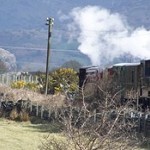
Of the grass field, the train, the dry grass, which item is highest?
the train

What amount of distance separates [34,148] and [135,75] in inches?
634

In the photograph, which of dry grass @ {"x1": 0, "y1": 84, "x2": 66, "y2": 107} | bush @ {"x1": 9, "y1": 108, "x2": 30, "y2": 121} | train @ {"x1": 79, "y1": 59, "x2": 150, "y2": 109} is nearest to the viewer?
bush @ {"x1": 9, "y1": 108, "x2": 30, "y2": 121}

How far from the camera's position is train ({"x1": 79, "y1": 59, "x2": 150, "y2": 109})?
102 ft

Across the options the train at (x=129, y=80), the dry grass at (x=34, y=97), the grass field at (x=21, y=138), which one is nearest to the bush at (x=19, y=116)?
the dry grass at (x=34, y=97)

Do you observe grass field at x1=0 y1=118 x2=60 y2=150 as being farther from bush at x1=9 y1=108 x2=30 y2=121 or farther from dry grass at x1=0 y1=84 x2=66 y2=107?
dry grass at x1=0 y1=84 x2=66 y2=107

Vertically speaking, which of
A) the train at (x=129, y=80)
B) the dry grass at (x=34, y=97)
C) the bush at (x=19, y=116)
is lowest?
the bush at (x=19, y=116)

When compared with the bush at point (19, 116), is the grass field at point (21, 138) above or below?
below

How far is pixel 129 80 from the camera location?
3366 centimetres

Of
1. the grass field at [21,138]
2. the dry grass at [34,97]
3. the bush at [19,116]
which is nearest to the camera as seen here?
the grass field at [21,138]

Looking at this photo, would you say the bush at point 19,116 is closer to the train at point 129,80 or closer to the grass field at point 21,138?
the train at point 129,80

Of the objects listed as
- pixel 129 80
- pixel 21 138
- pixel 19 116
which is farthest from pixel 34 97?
pixel 21 138

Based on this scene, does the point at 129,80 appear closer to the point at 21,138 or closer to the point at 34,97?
the point at 34,97

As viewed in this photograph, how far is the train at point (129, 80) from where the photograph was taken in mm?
30938

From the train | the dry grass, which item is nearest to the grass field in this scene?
the train
